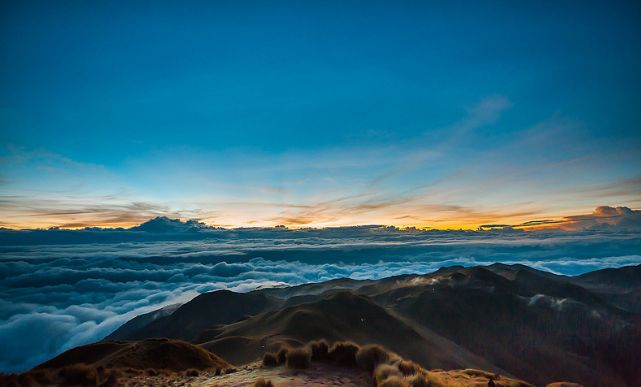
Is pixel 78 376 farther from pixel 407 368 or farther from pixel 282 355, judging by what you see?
pixel 407 368

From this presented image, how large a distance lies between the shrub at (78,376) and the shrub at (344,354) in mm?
9981

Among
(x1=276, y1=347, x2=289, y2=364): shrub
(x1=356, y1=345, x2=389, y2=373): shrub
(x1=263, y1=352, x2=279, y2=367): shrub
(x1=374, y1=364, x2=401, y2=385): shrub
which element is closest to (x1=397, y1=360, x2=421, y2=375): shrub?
(x1=374, y1=364, x2=401, y2=385): shrub

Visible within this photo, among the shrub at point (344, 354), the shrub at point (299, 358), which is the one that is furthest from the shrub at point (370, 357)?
the shrub at point (299, 358)

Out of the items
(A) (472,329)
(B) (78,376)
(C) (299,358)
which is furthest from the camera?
(A) (472,329)

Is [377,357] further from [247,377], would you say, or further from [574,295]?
[574,295]

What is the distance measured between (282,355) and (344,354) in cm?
290

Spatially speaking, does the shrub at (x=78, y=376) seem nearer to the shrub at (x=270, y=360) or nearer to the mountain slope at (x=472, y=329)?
the shrub at (x=270, y=360)

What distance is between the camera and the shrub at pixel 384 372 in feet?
33.6

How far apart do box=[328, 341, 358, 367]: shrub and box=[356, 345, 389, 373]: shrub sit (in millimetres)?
614

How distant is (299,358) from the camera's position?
1303 centimetres

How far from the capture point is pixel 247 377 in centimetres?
1263

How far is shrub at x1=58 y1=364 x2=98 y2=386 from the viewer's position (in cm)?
1410

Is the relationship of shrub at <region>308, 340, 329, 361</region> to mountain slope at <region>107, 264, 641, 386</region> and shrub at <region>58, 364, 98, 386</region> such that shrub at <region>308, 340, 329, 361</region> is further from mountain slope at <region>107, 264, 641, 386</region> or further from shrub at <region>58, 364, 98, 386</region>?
mountain slope at <region>107, 264, 641, 386</region>

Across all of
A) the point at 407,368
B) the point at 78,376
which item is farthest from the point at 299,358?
the point at 78,376
